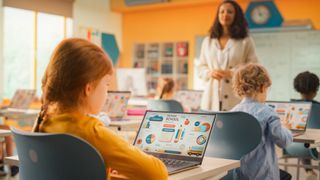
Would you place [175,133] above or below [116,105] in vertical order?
above

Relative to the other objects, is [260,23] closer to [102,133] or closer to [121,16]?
[121,16]

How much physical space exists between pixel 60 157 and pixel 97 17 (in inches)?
339

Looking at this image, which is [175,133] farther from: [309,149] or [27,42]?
[27,42]

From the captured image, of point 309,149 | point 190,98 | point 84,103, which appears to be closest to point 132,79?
point 190,98

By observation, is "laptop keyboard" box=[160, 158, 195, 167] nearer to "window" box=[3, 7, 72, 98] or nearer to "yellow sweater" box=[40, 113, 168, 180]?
"yellow sweater" box=[40, 113, 168, 180]

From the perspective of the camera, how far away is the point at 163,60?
9906mm

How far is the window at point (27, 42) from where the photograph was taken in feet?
26.2

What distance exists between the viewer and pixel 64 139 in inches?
47.1

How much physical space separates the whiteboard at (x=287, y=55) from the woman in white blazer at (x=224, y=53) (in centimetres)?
435

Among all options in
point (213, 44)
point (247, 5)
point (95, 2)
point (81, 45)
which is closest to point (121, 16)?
point (95, 2)

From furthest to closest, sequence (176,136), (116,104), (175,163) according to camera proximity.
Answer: (116,104) → (176,136) → (175,163)

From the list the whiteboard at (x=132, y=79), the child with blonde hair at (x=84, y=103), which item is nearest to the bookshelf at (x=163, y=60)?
the whiteboard at (x=132, y=79)

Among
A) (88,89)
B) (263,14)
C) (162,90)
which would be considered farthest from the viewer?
(263,14)

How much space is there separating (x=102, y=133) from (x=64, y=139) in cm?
16
